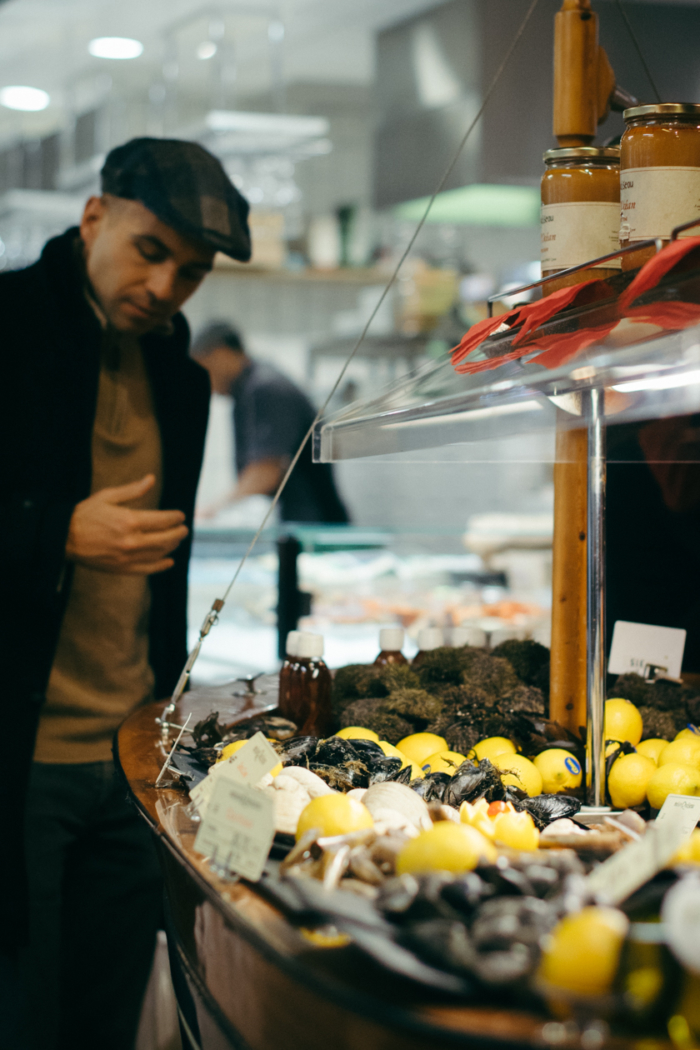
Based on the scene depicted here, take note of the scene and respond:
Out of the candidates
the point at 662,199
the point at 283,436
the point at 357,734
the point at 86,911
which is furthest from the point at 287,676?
the point at 283,436

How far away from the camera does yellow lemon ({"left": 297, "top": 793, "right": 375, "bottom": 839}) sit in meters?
0.94

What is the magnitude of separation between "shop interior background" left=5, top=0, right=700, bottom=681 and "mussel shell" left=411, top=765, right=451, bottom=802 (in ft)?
2.06

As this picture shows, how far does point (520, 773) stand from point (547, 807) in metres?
0.10

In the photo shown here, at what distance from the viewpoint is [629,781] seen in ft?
4.14

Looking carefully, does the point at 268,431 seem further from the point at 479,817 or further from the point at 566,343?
the point at 479,817

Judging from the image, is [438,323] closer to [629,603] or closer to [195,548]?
[195,548]

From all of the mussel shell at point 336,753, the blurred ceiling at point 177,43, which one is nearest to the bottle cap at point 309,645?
the mussel shell at point 336,753

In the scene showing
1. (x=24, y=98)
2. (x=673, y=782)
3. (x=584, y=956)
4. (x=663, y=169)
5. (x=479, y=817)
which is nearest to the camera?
(x=584, y=956)

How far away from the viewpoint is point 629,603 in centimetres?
219

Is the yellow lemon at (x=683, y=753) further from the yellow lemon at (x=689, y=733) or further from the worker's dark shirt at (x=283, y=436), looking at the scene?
the worker's dark shirt at (x=283, y=436)

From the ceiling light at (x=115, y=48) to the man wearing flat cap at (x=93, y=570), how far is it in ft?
11.7

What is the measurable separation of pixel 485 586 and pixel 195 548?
3.45 ft

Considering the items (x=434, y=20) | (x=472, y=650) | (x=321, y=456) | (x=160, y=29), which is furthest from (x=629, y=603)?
(x=160, y=29)

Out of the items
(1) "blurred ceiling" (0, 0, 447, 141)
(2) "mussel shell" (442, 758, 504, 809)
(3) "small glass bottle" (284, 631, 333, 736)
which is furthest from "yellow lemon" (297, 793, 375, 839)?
(1) "blurred ceiling" (0, 0, 447, 141)
